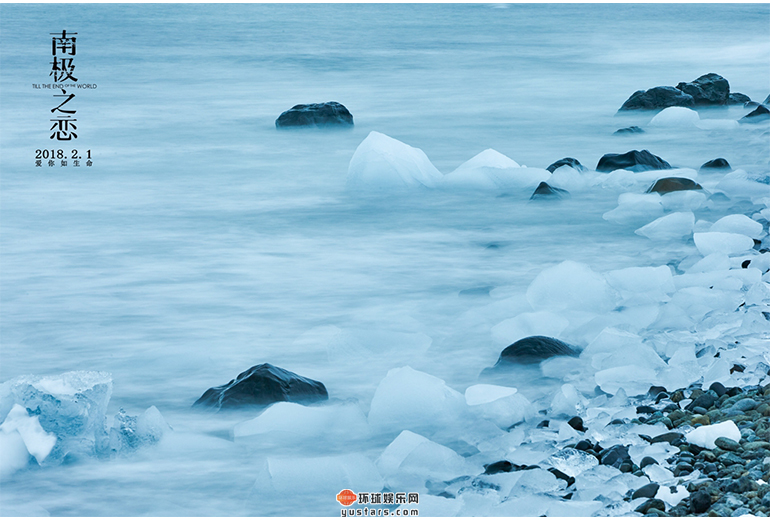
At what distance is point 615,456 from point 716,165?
4885mm

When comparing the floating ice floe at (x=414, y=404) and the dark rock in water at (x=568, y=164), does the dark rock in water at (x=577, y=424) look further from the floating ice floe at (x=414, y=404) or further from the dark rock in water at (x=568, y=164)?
the dark rock in water at (x=568, y=164)

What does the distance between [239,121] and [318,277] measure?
569 centimetres

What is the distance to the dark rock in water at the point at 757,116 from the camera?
9.12 metres

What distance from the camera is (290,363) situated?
3.60 m

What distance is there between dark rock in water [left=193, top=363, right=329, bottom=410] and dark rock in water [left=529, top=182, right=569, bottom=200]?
3.30 m

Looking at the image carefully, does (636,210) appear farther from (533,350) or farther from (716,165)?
(533,350)

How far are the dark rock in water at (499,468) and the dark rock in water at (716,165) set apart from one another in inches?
193

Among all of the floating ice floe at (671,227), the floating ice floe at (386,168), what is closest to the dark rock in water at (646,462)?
the floating ice floe at (671,227)

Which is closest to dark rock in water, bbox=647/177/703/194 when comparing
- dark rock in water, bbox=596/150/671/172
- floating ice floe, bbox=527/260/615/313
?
dark rock in water, bbox=596/150/671/172

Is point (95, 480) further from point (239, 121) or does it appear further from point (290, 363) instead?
point (239, 121)

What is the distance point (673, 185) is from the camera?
5879 millimetres

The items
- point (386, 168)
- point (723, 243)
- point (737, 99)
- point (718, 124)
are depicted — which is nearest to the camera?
point (723, 243)

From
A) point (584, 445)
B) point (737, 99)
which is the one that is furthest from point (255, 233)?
point (737, 99)

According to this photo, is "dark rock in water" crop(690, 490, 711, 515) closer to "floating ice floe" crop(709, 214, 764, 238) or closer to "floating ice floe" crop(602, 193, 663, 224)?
"floating ice floe" crop(709, 214, 764, 238)
